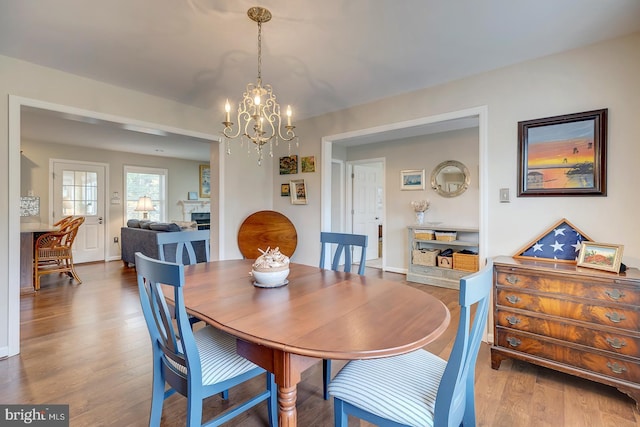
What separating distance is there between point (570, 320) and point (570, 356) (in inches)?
9.2

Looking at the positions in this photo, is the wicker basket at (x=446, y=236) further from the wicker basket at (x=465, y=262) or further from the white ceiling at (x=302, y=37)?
the white ceiling at (x=302, y=37)

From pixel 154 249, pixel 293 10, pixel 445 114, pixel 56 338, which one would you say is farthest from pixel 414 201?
pixel 56 338

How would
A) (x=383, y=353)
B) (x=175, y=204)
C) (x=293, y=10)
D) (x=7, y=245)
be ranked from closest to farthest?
(x=383, y=353) → (x=293, y=10) → (x=7, y=245) → (x=175, y=204)

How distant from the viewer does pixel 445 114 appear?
291cm

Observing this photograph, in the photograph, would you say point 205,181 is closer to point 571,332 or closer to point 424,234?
point 424,234

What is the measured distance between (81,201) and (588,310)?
7.66 metres

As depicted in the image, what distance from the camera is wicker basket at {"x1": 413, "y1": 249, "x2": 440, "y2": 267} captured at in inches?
180

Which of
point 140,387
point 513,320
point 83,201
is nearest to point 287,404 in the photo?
point 140,387

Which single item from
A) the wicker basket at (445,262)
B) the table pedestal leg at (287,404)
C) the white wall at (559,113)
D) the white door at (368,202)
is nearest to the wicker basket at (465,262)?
the wicker basket at (445,262)

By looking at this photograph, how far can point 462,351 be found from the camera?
3.25ft

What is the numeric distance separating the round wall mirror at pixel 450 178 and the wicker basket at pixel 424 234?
0.64m

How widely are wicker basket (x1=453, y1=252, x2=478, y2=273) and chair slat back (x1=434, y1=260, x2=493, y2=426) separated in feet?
11.1

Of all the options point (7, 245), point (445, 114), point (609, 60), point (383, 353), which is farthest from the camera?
point (445, 114)

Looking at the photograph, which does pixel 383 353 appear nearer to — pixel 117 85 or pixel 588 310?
pixel 588 310
